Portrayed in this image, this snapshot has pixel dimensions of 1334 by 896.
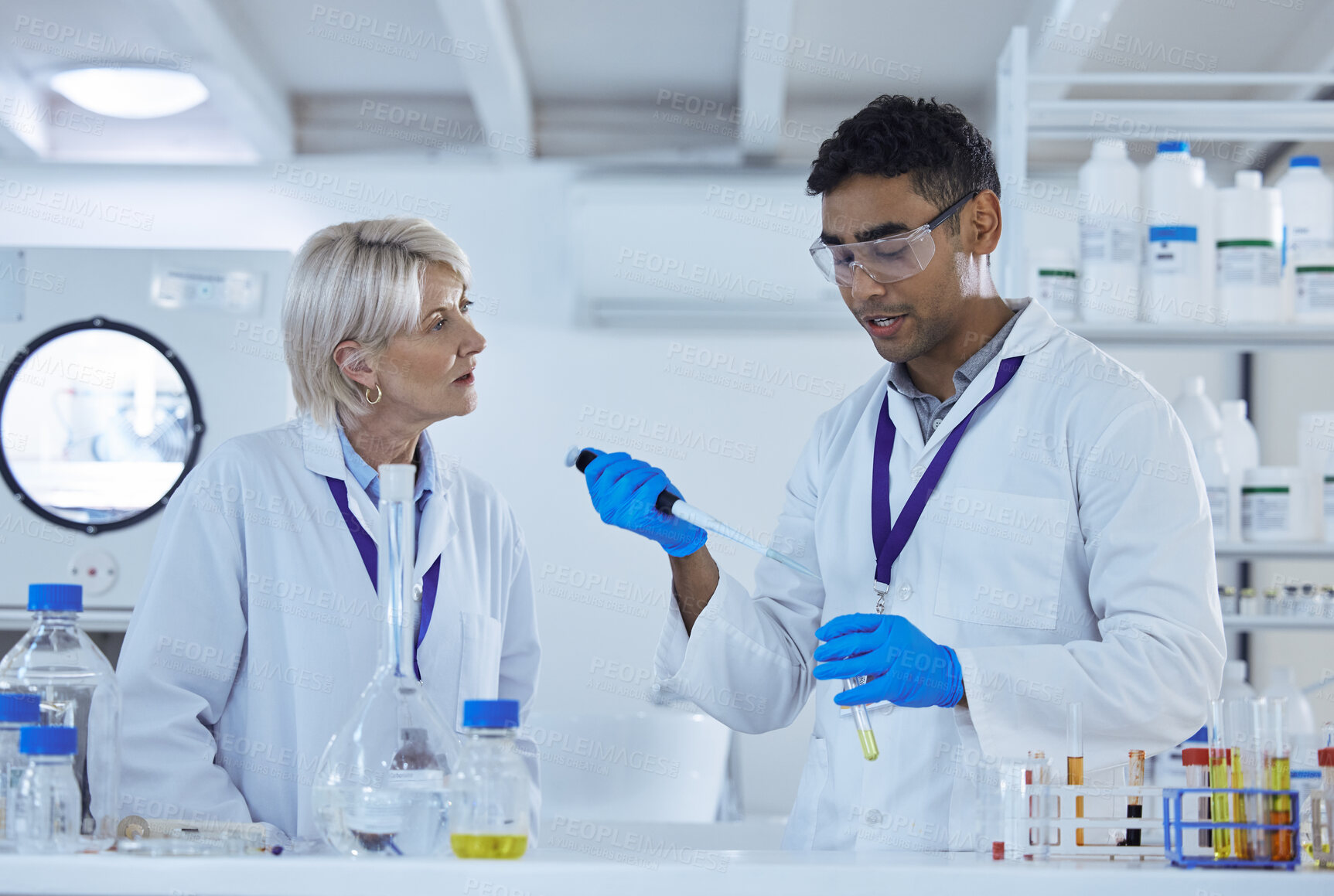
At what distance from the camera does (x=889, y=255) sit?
1.60 m

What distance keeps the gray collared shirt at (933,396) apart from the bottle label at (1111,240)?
905mm

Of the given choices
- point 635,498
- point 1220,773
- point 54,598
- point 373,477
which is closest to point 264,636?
point 373,477

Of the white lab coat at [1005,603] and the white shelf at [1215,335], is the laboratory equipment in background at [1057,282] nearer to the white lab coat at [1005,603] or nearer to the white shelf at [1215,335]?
the white shelf at [1215,335]

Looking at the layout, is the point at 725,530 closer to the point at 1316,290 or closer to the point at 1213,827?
the point at 1213,827

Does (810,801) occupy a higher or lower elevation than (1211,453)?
lower

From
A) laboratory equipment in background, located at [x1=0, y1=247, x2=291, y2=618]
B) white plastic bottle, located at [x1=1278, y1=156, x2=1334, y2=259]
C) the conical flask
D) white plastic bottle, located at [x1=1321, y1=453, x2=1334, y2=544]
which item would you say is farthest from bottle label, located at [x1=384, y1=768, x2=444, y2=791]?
laboratory equipment in background, located at [x1=0, y1=247, x2=291, y2=618]

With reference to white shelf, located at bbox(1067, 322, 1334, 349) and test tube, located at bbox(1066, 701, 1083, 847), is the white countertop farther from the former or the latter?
white shelf, located at bbox(1067, 322, 1334, 349)

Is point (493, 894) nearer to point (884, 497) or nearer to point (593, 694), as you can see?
point (884, 497)

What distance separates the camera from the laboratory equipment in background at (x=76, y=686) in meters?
1.24

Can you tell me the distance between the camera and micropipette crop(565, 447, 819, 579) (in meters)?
1.30

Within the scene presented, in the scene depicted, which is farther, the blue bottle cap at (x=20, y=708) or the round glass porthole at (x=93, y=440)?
the round glass porthole at (x=93, y=440)

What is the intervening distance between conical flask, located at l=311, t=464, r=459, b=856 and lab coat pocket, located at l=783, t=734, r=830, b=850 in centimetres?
64

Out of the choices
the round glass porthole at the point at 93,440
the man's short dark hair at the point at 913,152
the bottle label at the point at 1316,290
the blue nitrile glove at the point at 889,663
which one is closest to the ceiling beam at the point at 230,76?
the round glass porthole at the point at 93,440

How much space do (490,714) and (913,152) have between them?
95cm
